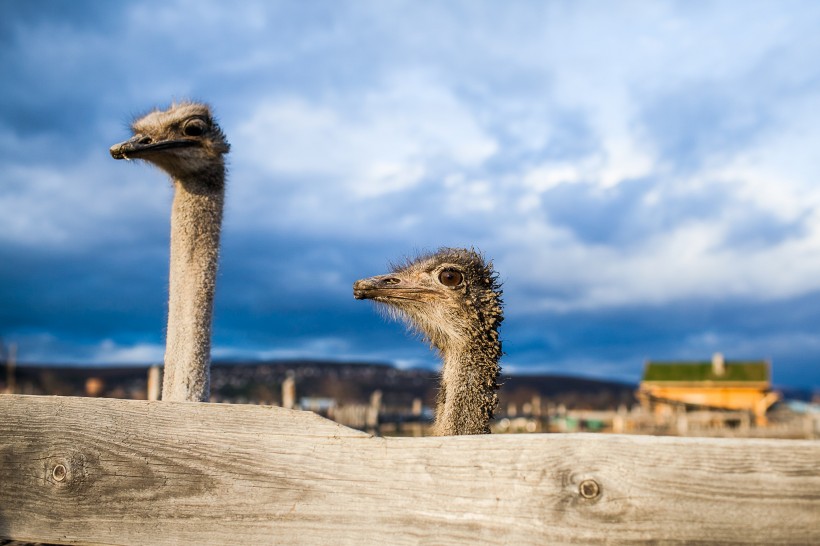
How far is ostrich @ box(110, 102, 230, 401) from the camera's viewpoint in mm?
3521

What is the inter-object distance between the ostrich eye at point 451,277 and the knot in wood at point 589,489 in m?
1.73

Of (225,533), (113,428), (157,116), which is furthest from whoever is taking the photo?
(157,116)

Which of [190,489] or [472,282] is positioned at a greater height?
[472,282]

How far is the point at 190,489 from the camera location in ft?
6.59

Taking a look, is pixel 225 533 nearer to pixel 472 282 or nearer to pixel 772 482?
pixel 772 482

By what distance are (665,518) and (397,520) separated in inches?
23.9

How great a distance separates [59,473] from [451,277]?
1831 mm

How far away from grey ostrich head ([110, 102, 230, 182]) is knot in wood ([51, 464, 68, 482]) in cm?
203

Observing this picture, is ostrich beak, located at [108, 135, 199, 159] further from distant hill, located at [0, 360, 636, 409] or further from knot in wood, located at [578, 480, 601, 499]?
distant hill, located at [0, 360, 636, 409]

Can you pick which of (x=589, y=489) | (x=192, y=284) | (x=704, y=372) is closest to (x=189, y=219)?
(x=192, y=284)

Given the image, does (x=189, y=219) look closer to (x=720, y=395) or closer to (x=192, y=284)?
(x=192, y=284)

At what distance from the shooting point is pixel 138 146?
147 inches

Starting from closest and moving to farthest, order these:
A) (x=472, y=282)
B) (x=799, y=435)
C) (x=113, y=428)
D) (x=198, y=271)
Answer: (x=113, y=428), (x=472, y=282), (x=198, y=271), (x=799, y=435)

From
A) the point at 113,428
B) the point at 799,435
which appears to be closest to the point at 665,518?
the point at 113,428
